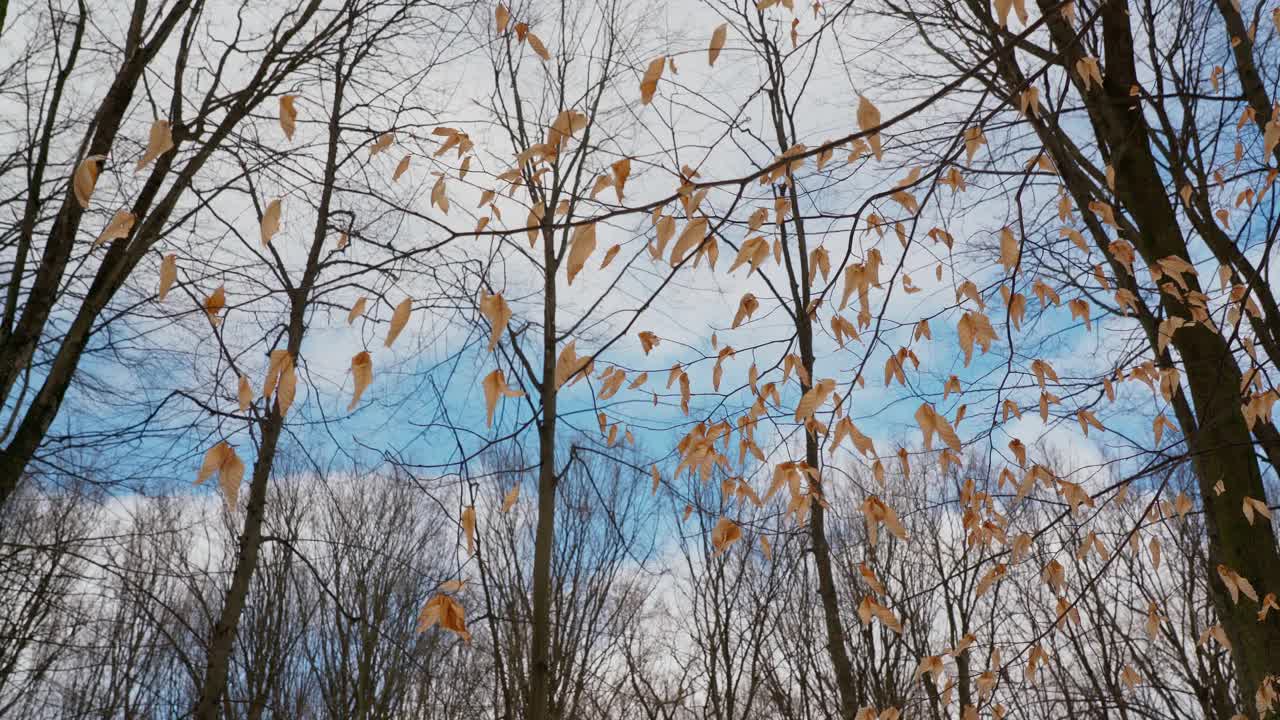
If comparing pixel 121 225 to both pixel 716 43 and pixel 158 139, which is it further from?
pixel 716 43

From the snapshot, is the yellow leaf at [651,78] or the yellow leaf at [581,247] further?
the yellow leaf at [651,78]

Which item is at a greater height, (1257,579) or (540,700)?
(1257,579)

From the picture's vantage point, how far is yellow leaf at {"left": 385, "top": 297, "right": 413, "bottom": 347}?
130 cm

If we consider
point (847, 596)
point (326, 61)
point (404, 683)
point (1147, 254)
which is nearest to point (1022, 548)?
point (1147, 254)

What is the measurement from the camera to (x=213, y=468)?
56.0 inches

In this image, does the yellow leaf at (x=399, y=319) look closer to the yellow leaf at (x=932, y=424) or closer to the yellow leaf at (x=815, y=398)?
the yellow leaf at (x=815, y=398)

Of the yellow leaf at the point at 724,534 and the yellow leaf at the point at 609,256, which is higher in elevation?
the yellow leaf at the point at 609,256

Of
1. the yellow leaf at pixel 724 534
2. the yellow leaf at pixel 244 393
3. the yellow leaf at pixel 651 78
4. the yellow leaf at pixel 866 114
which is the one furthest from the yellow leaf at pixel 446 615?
the yellow leaf at pixel 866 114

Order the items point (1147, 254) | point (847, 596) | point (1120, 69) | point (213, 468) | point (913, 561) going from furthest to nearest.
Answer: point (913, 561)
point (847, 596)
point (1120, 69)
point (1147, 254)
point (213, 468)

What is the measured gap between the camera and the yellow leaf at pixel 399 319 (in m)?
1.30

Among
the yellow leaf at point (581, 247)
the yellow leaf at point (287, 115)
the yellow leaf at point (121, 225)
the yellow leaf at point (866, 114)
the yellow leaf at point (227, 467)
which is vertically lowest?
the yellow leaf at point (227, 467)

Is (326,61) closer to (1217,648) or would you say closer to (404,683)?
(1217,648)

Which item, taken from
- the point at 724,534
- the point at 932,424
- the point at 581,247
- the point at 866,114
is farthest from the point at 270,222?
the point at 932,424

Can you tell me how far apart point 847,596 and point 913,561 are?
1.24m
